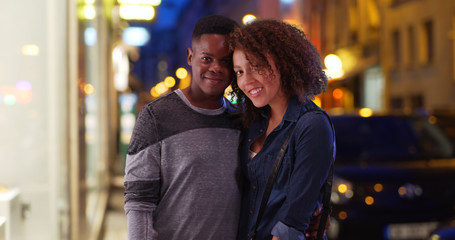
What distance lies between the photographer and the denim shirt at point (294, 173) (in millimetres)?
2322

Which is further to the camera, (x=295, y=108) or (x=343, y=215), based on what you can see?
(x=343, y=215)

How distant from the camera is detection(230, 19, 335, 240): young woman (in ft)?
7.64

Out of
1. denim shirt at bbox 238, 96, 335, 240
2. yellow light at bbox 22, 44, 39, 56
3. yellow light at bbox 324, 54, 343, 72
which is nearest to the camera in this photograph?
denim shirt at bbox 238, 96, 335, 240

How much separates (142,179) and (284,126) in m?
0.65

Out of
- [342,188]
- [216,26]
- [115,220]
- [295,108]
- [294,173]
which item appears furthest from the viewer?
[115,220]

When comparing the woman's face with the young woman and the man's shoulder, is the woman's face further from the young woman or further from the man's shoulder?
the man's shoulder

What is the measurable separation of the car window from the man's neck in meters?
3.39

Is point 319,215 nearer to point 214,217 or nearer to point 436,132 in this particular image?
point 214,217

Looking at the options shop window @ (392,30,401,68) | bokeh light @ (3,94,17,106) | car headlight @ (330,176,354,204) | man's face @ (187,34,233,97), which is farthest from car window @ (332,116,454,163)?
shop window @ (392,30,401,68)

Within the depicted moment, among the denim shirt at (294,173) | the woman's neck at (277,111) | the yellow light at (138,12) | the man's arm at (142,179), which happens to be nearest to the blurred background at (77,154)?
the man's arm at (142,179)

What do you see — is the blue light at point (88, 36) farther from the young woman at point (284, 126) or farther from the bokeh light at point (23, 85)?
the young woman at point (284, 126)

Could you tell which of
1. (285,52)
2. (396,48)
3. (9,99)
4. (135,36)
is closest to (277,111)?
(285,52)

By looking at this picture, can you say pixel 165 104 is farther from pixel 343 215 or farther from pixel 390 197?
pixel 390 197

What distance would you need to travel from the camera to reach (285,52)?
8.06 ft
